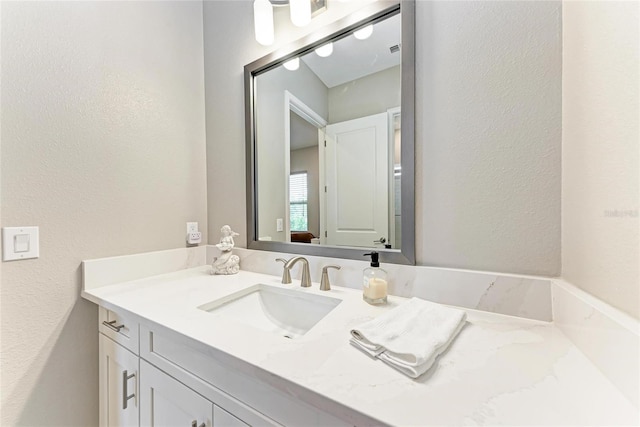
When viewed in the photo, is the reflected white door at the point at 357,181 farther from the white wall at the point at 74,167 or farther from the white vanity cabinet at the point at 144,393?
the white wall at the point at 74,167

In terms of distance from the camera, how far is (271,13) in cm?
116

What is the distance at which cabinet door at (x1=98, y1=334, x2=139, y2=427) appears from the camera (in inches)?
33.0

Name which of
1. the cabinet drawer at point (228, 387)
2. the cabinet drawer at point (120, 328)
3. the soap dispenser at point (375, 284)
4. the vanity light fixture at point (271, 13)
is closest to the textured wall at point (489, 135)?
the soap dispenser at point (375, 284)

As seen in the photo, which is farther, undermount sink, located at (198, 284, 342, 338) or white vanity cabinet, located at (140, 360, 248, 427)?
undermount sink, located at (198, 284, 342, 338)

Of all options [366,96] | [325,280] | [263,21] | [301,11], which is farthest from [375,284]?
[263,21]

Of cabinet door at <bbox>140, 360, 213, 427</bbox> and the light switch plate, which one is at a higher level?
the light switch plate

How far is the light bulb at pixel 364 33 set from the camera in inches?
38.0

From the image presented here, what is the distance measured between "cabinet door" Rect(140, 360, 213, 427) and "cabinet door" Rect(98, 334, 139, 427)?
2.3 inches

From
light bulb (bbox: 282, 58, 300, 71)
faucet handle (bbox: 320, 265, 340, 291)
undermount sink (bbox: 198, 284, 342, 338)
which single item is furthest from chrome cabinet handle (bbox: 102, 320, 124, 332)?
light bulb (bbox: 282, 58, 300, 71)

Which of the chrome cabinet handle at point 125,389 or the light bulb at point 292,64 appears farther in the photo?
the light bulb at point 292,64

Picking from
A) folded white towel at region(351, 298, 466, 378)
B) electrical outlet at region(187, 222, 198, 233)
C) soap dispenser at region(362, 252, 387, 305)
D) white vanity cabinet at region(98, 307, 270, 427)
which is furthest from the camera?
electrical outlet at region(187, 222, 198, 233)

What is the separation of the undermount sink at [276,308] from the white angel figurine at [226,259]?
23 centimetres

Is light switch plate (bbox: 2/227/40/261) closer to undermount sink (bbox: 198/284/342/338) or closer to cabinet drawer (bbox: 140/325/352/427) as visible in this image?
cabinet drawer (bbox: 140/325/352/427)

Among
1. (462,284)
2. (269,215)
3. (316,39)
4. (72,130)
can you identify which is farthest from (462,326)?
(72,130)
